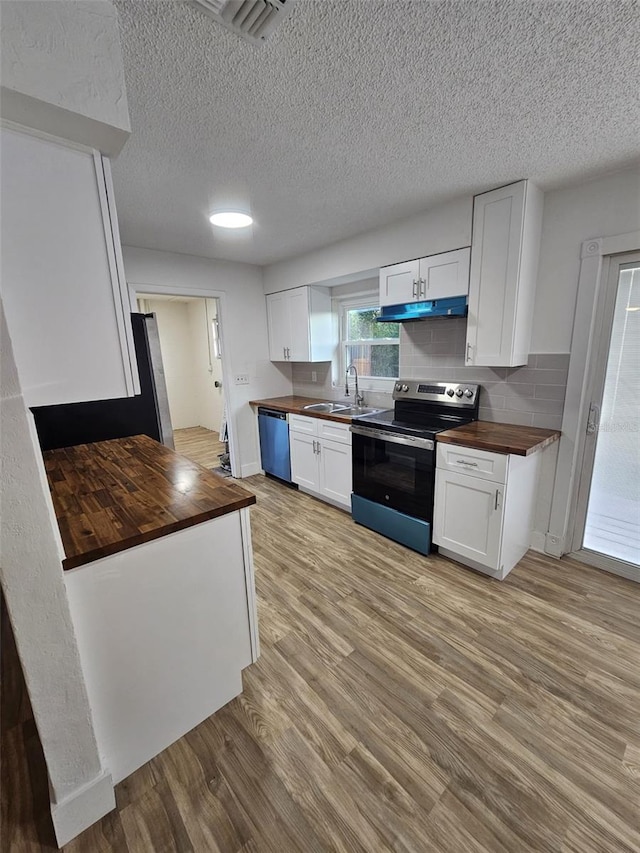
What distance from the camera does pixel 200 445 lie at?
565 centimetres

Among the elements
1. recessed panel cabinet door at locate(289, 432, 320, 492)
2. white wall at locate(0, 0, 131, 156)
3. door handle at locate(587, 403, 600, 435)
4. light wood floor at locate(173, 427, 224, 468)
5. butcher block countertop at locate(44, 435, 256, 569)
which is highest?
white wall at locate(0, 0, 131, 156)

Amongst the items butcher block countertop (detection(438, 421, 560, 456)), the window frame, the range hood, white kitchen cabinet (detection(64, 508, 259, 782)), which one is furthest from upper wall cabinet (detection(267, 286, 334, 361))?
white kitchen cabinet (detection(64, 508, 259, 782))

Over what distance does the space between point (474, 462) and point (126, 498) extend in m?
1.94

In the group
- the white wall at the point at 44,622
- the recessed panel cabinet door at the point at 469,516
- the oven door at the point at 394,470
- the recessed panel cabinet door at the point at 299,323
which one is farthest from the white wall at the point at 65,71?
the recessed panel cabinet door at the point at 299,323

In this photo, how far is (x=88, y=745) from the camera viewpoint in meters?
1.10

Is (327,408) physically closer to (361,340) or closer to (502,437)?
(361,340)

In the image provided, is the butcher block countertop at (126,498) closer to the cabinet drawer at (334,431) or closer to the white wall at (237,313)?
the cabinet drawer at (334,431)

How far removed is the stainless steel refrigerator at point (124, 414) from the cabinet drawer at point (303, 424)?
1188mm

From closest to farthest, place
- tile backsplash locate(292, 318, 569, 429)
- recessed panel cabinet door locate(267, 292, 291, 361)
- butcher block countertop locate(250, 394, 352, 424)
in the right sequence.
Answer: tile backsplash locate(292, 318, 569, 429)
butcher block countertop locate(250, 394, 352, 424)
recessed panel cabinet door locate(267, 292, 291, 361)

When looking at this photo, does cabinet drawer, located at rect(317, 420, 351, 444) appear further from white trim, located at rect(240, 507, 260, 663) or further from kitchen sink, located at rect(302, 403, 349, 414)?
white trim, located at rect(240, 507, 260, 663)

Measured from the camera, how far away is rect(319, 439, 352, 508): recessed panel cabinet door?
10.1 ft

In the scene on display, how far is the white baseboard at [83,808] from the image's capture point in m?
1.06

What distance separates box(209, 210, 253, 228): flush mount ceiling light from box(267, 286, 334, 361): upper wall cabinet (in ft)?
3.66

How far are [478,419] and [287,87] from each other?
2300 millimetres
